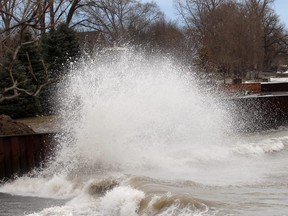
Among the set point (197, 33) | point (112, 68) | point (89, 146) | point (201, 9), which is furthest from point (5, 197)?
point (201, 9)

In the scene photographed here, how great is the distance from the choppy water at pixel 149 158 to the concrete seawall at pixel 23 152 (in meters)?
0.36

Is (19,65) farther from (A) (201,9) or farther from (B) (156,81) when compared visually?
(A) (201,9)

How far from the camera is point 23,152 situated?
1471 cm

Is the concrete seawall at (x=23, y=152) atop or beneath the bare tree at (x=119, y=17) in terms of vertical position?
beneath

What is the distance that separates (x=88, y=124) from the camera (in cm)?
1600

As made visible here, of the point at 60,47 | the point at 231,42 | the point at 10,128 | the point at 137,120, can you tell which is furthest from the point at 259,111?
the point at 231,42

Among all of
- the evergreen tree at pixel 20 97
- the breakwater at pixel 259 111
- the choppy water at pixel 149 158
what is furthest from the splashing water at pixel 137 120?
the evergreen tree at pixel 20 97

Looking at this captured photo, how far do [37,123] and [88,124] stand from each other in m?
9.53

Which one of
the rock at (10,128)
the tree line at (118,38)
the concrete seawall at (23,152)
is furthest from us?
the tree line at (118,38)

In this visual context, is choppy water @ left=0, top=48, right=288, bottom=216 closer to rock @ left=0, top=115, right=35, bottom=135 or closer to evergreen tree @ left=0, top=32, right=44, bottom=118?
rock @ left=0, top=115, right=35, bottom=135

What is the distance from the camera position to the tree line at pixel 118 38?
80.1 ft

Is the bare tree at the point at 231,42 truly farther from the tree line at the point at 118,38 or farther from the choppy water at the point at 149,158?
the choppy water at the point at 149,158

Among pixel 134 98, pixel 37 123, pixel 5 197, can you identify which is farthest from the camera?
pixel 37 123

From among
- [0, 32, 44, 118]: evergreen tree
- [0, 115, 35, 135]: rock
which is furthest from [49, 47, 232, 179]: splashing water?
[0, 32, 44, 118]: evergreen tree
